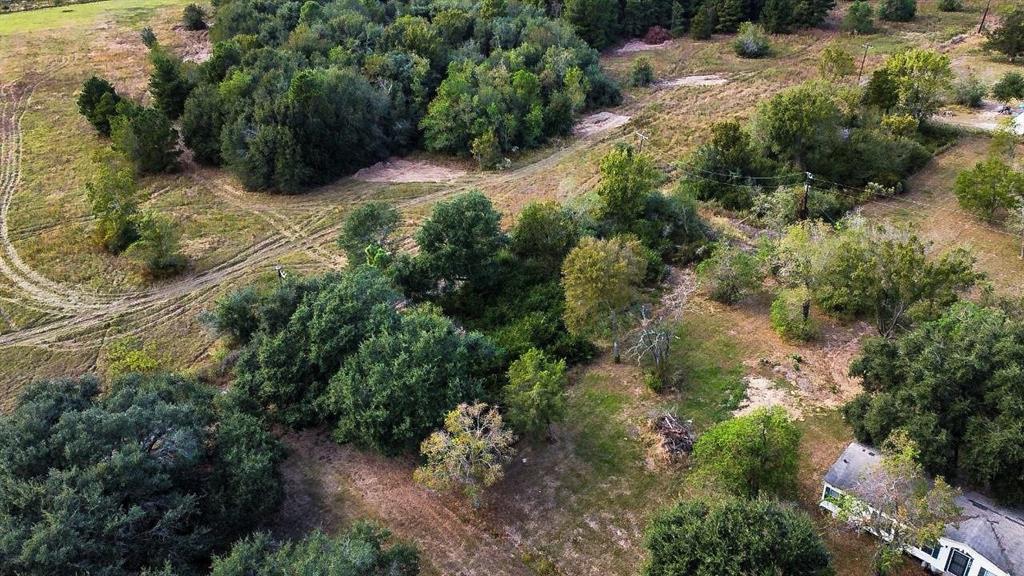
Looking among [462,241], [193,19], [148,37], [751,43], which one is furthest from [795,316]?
[193,19]

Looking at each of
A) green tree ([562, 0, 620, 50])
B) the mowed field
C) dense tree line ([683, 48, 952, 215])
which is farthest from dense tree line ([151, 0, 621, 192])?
dense tree line ([683, 48, 952, 215])

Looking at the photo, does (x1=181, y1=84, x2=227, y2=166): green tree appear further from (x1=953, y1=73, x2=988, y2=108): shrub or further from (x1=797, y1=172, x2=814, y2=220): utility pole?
(x1=953, y1=73, x2=988, y2=108): shrub

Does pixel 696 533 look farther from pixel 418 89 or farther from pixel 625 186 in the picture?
pixel 418 89

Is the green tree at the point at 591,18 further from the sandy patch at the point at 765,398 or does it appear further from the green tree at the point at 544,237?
the sandy patch at the point at 765,398

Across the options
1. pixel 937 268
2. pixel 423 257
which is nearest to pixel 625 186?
pixel 423 257

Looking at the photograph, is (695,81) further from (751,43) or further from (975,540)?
(975,540)

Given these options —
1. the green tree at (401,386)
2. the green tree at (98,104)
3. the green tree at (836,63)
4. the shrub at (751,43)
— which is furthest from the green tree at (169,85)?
the shrub at (751,43)
